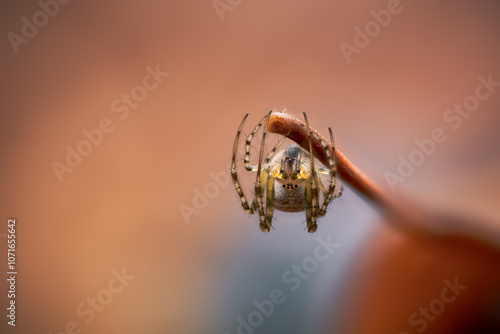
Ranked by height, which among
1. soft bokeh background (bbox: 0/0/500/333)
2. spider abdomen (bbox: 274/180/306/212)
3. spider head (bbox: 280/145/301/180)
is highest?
soft bokeh background (bbox: 0/0/500/333)

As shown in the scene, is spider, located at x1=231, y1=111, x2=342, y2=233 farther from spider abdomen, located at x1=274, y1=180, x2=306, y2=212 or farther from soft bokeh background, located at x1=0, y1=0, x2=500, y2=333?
soft bokeh background, located at x1=0, y1=0, x2=500, y2=333

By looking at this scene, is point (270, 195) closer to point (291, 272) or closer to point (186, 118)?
point (291, 272)

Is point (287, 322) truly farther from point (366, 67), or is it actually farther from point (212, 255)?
point (366, 67)

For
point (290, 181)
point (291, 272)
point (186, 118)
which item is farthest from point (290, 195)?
point (186, 118)

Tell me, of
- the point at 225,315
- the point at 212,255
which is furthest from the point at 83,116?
the point at 225,315

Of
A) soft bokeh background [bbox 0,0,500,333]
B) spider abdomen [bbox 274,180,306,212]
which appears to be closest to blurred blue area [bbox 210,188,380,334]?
soft bokeh background [bbox 0,0,500,333]
